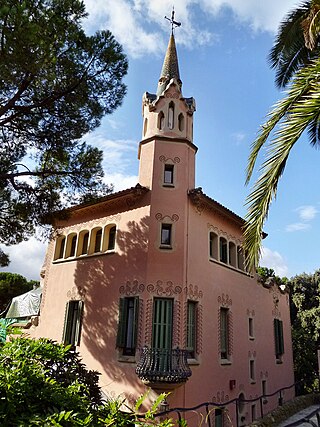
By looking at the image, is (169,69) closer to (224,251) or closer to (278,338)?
(224,251)

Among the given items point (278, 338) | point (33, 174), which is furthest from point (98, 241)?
point (278, 338)

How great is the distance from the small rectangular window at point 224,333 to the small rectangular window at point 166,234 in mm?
4077

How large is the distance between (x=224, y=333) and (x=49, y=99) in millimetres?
10827

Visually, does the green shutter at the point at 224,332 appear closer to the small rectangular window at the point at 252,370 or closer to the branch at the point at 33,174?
the small rectangular window at the point at 252,370

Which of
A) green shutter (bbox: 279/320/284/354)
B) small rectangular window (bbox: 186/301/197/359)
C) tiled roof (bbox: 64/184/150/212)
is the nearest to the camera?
small rectangular window (bbox: 186/301/197/359)

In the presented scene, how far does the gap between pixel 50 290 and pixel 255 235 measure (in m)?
12.0

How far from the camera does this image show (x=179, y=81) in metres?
15.6

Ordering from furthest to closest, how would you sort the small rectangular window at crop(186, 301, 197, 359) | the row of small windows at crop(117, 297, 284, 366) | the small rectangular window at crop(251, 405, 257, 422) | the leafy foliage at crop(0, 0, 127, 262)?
1. the small rectangular window at crop(251, 405, 257, 422)
2. the small rectangular window at crop(186, 301, 197, 359)
3. the row of small windows at crop(117, 297, 284, 366)
4. the leafy foliage at crop(0, 0, 127, 262)

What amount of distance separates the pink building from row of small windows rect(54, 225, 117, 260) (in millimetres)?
44

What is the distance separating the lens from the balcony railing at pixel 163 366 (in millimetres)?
10031

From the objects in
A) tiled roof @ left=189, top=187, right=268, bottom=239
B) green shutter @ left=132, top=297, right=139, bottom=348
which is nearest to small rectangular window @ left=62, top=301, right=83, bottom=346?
green shutter @ left=132, top=297, right=139, bottom=348

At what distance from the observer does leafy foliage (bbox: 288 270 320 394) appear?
73.2 feet

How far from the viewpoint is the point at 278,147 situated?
5.44 meters

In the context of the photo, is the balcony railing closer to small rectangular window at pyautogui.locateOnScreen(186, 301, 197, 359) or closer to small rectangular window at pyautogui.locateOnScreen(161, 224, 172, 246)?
small rectangular window at pyautogui.locateOnScreen(186, 301, 197, 359)
